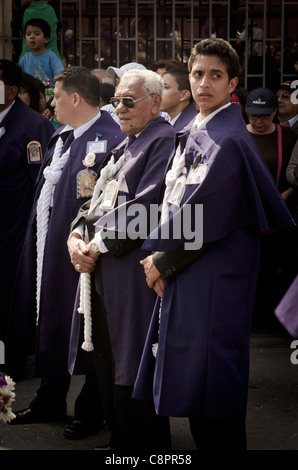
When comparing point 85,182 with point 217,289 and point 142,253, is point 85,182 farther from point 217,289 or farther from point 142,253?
point 217,289

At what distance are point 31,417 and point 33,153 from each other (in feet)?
5.92

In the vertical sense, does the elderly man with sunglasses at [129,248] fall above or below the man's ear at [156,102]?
below

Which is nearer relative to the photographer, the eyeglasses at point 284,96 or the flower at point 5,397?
→ the flower at point 5,397

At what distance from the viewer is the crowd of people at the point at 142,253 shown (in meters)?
3.32

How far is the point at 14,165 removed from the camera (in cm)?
551

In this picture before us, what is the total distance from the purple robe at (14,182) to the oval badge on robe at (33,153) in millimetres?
26

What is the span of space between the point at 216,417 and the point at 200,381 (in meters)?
0.16

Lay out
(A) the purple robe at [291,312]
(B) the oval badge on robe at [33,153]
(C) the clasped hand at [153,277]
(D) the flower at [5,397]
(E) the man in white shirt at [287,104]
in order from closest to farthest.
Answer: (A) the purple robe at [291,312] < (D) the flower at [5,397] < (C) the clasped hand at [153,277] < (B) the oval badge on robe at [33,153] < (E) the man in white shirt at [287,104]

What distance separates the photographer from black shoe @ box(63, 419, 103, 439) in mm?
4477

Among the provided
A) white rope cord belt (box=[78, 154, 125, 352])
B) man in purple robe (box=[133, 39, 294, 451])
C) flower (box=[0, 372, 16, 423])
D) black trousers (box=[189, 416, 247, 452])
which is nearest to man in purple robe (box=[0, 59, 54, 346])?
white rope cord belt (box=[78, 154, 125, 352])

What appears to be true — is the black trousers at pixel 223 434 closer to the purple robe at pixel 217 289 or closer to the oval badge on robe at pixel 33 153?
the purple robe at pixel 217 289

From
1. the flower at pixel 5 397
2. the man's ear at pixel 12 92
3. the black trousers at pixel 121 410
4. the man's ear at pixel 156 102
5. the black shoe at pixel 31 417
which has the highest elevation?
the man's ear at pixel 12 92

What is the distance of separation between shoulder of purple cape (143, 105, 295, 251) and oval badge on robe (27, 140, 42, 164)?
2.28 meters

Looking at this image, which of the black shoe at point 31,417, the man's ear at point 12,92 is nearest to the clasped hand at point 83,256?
the black shoe at point 31,417
